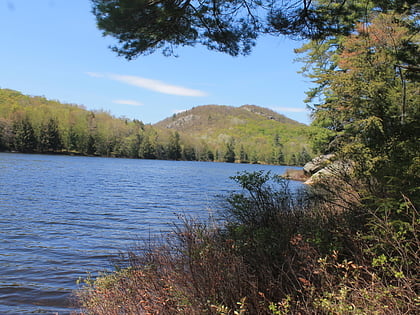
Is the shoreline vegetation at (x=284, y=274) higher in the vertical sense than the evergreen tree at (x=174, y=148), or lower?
lower

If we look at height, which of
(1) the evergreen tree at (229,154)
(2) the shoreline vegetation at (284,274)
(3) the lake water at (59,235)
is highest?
(1) the evergreen tree at (229,154)

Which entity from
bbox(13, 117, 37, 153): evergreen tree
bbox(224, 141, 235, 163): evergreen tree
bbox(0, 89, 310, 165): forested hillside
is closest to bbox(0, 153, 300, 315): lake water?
bbox(0, 89, 310, 165): forested hillside

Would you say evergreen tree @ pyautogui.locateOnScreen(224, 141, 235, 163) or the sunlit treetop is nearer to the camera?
the sunlit treetop

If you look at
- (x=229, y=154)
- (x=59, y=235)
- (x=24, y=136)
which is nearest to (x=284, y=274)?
(x=59, y=235)

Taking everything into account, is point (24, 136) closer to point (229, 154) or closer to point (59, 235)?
point (59, 235)

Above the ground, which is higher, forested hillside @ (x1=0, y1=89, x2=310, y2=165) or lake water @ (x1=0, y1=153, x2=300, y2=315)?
forested hillside @ (x1=0, y1=89, x2=310, y2=165)

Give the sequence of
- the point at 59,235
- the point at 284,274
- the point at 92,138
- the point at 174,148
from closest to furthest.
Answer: the point at 284,274 < the point at 59,235 < the point at 92,138 < the point at 174,148

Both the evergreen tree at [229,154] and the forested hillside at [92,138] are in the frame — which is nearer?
the forested hillside at [92,138]

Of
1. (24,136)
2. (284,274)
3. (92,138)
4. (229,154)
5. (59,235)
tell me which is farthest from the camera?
(229,154)

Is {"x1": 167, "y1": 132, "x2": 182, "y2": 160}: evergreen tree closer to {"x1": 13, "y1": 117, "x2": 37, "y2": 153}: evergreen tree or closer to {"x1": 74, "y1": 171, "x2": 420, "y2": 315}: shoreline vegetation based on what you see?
{"x1": 13, "y1": 117, "x2": 37, "y2": 153}: evergreen tree

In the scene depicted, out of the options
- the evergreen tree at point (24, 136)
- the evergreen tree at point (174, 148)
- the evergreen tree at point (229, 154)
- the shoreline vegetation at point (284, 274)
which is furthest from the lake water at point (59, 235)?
the evergreen tree at point (229, 154)

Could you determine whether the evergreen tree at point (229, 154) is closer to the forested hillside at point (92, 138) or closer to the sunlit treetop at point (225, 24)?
the forested hillside at point (92, 138)

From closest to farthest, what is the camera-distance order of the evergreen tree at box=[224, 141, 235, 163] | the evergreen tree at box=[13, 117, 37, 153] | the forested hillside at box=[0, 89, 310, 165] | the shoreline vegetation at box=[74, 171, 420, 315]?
the shoreline vegetation at box=[74, 171, 420, 315]
the evergreen tree at box=[13, 117, 37, 153]
the forested hillside at box=[0, 89, 310, 165]
the evergreen tree at box=[224, 141, 235, 163]

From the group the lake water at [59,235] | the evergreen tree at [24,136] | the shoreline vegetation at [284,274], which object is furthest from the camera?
the evergreen tree at [24,136]
